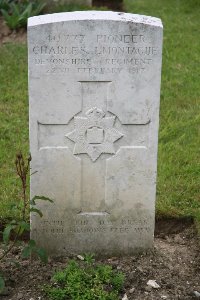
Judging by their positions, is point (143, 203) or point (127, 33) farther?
point (143, 203)

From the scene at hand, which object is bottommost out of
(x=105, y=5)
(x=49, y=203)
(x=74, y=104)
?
(x=49, y=203)

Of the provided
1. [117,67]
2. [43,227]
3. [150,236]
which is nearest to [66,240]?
[43,227]

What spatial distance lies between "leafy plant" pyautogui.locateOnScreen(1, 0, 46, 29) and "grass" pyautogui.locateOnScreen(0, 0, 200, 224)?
0.55 meters

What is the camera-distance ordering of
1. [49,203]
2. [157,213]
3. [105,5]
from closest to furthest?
[49,203], [157,213], [105,5]

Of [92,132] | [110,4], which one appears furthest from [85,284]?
[110,4]

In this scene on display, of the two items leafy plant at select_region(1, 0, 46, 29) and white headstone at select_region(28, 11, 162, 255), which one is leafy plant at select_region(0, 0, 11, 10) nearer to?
leafy plant at select_region(1, 0, 46, 29)

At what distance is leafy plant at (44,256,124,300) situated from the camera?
398 cm

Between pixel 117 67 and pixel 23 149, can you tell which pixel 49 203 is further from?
pixel 23 149

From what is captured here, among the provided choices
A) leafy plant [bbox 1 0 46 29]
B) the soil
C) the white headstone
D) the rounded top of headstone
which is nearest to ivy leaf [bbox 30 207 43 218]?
the white headstone

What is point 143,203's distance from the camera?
14.5 feet

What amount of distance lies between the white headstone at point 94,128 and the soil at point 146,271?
0.12m

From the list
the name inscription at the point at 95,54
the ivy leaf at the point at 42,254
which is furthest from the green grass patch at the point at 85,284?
the name inscription at the point at 95,54

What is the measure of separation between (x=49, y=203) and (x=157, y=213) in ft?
3.39

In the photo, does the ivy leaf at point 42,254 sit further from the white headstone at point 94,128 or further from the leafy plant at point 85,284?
the white headstone at point 94,128
